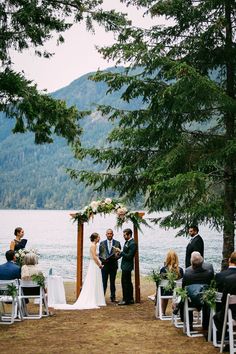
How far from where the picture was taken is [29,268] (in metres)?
11.8

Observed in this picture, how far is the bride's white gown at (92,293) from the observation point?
13.6 m

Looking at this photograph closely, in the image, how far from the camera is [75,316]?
12.0 metres

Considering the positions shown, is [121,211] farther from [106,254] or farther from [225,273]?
[225,273]

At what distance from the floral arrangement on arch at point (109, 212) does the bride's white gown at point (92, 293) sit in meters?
1.28

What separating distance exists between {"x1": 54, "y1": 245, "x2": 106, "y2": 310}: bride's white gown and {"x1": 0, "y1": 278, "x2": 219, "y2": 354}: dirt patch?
96 centimetres

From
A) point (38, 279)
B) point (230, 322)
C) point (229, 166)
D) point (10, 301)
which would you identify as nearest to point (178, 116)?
point (229, 166)

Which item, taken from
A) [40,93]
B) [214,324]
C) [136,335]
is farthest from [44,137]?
[214,324]

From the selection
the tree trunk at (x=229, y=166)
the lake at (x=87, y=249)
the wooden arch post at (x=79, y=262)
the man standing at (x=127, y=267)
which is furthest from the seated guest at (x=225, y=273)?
the wooden arch post at (x=79, y=262)

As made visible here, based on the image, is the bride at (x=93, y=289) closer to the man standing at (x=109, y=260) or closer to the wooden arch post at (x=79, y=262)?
the man standing at (x=109, y=260)

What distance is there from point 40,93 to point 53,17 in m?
2.21

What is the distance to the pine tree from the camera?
13.5 metres

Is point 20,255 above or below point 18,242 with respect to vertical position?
below

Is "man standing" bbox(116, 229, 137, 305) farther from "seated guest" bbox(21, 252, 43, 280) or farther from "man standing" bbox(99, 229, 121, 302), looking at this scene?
"seated guest" bbox(21, 252, 43, 280)

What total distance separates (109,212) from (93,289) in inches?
86.0
